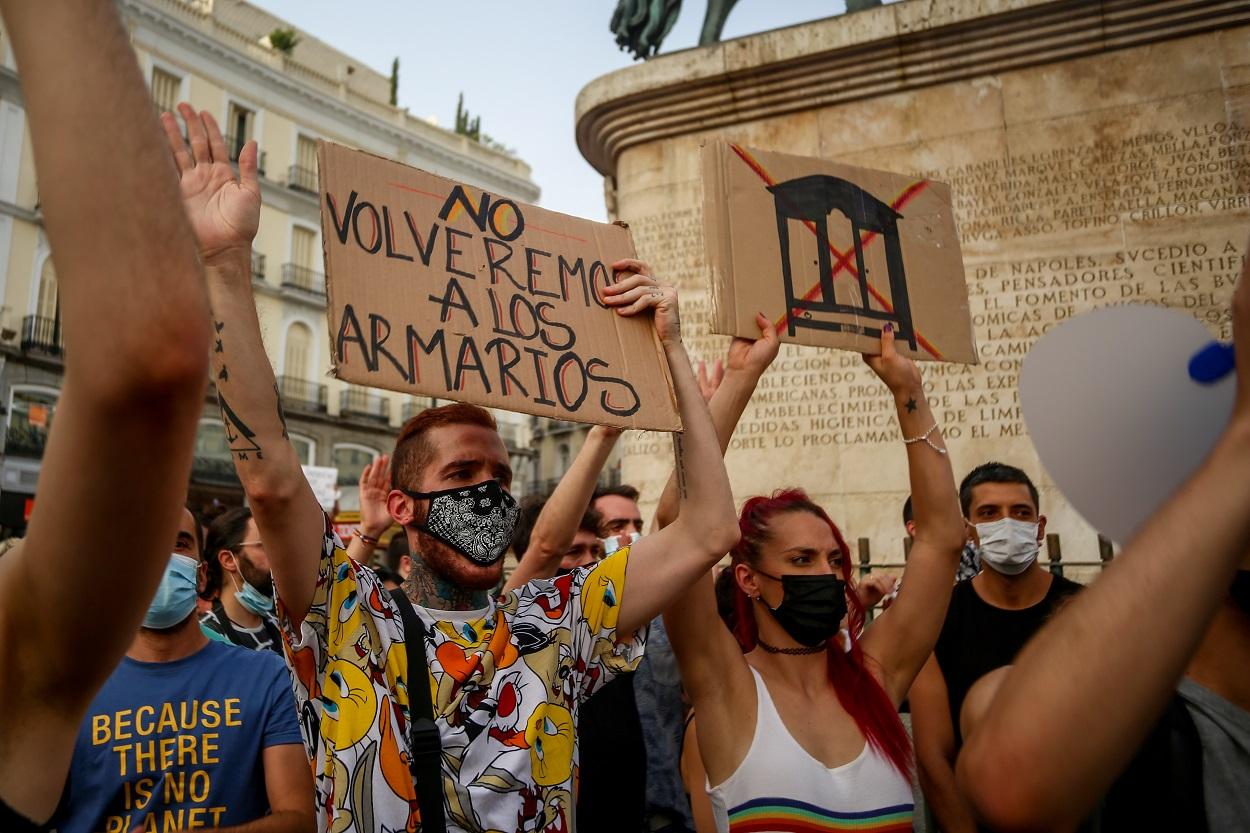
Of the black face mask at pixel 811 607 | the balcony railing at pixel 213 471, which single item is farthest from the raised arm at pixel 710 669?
the balcony railing at pixel 213 471

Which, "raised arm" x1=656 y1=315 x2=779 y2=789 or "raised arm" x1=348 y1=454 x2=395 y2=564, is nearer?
"raised arm" x1=656 y1=315 x2=779 y2=789

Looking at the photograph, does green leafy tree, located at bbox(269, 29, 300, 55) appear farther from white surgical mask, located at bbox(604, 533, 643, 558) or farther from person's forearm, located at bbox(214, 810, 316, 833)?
person's forearm, located at bbox(214, 810, 316, 833)

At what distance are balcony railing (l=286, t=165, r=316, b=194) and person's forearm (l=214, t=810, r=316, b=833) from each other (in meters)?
33.9

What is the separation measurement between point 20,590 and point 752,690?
1801 mm

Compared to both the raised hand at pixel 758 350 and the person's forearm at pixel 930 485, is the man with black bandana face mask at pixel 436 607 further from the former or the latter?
the person's forearm at pixel 930 485

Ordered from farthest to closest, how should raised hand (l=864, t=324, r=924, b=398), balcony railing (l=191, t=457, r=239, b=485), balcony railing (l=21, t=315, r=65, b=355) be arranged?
balcony railing (l=191, t=457, r=239, b=485), balcony railing (l=21, t=315, r=65, b=355), raised hand (l=864, t=324, r=924, b=398)

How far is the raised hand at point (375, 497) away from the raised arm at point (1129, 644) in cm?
246

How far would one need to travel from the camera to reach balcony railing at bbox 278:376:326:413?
1284 inches

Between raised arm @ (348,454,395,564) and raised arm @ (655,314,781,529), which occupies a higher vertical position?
raised arm @ (655,314,781,529)

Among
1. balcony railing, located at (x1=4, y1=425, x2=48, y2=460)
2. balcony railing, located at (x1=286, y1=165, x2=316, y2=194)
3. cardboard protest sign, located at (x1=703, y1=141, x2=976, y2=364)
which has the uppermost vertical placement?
balcony railing, located at (x1=286, y1=165, x2=316, y2=194)

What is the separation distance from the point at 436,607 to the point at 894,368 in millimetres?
1506

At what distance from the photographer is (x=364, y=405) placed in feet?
114

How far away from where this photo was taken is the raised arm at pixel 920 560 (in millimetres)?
2719

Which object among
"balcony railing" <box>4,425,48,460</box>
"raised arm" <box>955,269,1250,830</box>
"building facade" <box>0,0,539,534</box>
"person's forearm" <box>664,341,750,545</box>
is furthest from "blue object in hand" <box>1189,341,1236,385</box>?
"balcony railing" <box>4,425,48,460</box>
